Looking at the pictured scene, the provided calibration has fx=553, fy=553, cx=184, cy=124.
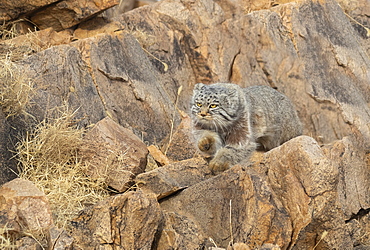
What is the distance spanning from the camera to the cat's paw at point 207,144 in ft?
25.1

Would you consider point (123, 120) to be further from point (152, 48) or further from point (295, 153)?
point (295, 153)

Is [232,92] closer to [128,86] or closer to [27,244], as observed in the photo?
[128,86]

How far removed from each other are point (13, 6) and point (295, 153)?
557 centimetres

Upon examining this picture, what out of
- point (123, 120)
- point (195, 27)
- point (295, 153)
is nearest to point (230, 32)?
point (195, 27)

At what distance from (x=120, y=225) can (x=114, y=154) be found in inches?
75.4

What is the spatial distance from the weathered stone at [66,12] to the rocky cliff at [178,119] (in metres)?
0.02

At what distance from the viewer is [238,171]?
21.1 feet

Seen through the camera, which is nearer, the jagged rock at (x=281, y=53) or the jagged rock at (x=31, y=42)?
the jagged rock at (x=31, y=42)

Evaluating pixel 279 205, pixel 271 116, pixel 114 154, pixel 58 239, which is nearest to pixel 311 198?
pixel 279 205

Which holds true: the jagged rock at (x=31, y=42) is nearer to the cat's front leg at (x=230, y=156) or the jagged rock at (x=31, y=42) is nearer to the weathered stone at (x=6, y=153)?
the weathered stone at (x=6, y=153)

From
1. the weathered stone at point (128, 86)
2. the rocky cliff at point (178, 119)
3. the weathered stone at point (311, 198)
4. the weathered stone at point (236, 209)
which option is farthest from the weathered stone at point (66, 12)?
the weathered stone at point (311, 198)

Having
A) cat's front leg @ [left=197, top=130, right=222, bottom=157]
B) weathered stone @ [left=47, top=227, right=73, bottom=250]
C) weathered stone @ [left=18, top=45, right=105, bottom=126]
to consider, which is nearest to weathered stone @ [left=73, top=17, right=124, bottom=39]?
weathered stone @ [left=18, top=45, right=105, bottom=126]

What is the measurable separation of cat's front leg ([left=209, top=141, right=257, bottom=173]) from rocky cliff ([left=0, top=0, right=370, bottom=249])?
0.17 m

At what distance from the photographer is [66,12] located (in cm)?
957
